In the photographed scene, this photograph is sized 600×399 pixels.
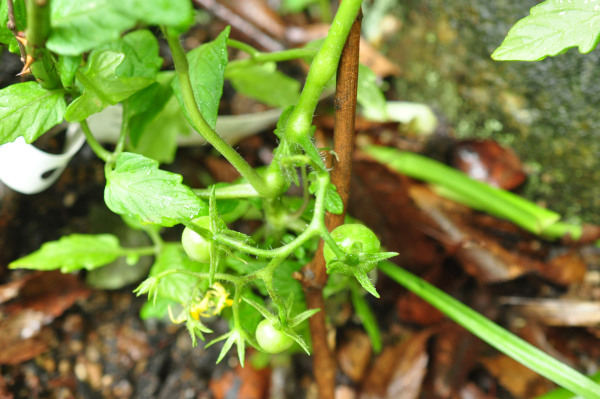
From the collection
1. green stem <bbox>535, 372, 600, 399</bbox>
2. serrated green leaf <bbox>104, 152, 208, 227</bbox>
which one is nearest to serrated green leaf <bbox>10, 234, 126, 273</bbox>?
serrated green leaf <bbox>104, 152, 208, 227</bbox>

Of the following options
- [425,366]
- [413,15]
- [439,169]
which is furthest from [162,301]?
[413,15]

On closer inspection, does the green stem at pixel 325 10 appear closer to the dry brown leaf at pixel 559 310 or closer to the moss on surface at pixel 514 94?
the moss on surface at pixel 514 94

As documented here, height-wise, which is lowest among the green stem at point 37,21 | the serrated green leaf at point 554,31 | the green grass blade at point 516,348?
the green grass blade at point 516,348

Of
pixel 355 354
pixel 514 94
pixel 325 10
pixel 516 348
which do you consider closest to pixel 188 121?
pixel 516 348

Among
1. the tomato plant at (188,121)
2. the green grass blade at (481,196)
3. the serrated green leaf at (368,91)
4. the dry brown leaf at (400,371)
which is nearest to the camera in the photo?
the tomato plant at (188,121)

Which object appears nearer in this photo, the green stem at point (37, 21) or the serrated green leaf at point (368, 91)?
the green stem at point (37, 21)

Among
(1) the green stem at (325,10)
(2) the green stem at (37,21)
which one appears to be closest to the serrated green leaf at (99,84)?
(2) the green stem at (37,21)

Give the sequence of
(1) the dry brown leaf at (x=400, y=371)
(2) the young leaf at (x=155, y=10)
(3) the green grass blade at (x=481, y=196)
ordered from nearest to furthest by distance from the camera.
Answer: (2) the young leaf at (x=155, y=10)
(1) the dry brown leaf at (x=400, y=371)
(3) the green grass blade at (x=481, y=196)

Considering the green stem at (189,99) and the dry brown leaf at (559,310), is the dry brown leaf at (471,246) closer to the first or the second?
the dry brown leaf at (559,310)

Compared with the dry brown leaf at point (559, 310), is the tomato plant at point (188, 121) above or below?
above
